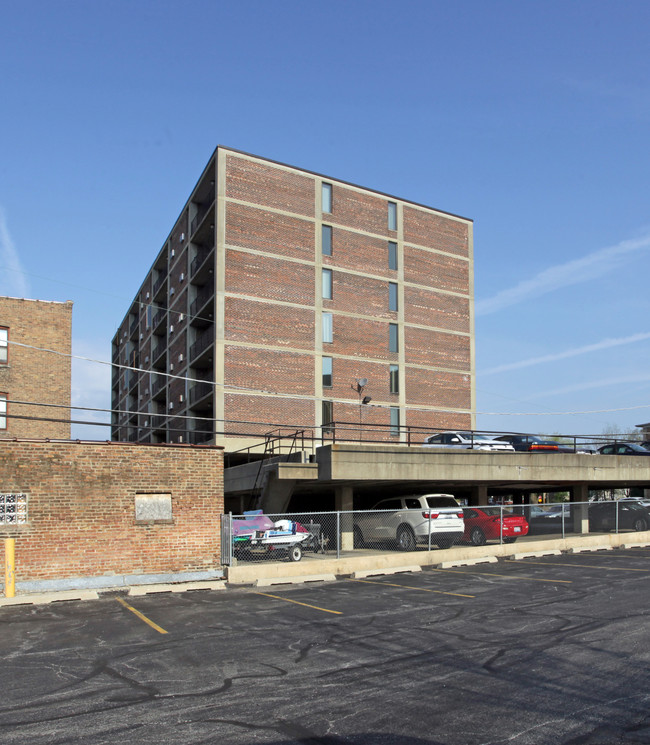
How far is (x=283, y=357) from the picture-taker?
1836 inches

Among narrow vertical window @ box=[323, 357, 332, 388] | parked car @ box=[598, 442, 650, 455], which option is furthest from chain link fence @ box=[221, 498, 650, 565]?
narrow vertical window @ box=[323, 357, 332, 388]

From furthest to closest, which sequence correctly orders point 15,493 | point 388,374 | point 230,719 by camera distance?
point 388,374
point 15,493
point 230,719

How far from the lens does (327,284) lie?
4909 centimetres

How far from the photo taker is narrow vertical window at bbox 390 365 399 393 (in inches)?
2009

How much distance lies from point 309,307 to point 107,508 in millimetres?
31227

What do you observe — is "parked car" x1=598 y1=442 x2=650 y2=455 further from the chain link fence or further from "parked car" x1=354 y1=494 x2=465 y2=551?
"parked car" x1=354 y1=494 x2=465 y2=551

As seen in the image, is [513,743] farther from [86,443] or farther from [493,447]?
[493,447]

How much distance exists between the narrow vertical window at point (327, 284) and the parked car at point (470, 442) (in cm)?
1669

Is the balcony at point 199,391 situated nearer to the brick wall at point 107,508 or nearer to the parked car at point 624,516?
the parked car at point 624,516

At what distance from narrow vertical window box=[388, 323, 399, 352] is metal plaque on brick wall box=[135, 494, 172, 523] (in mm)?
33891

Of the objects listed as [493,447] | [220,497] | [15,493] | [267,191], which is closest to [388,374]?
[267,191]

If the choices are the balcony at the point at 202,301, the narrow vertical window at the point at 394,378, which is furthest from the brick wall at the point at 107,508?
the narrow vertical window at the point at 394,378

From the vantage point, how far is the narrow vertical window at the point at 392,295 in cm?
5175

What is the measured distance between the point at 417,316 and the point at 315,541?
3178cm
